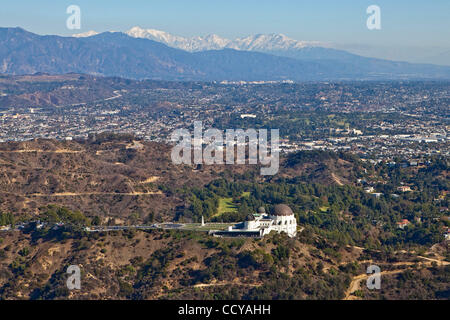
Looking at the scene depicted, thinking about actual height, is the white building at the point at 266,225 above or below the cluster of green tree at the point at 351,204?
above

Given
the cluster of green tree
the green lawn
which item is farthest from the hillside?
the green lawn

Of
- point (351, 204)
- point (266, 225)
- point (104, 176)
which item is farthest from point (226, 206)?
point (266, 225)

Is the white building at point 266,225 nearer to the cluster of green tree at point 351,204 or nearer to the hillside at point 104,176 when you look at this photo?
the cluster of green tree at point 351,204

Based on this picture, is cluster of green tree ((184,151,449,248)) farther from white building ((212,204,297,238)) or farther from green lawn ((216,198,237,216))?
white building ((212,204,297,238))

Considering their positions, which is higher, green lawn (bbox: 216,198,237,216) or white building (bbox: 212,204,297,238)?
white building (bbox: 212,204,297,238)

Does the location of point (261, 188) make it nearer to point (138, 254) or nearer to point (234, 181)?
point (234, 181)

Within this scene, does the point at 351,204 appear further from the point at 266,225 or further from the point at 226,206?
the point at 266,225

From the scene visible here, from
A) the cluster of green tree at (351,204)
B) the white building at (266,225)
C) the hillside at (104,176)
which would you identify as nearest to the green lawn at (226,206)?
the cluster of green tree at (351,204)

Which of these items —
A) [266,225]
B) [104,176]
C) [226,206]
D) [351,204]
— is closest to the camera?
[266,225]

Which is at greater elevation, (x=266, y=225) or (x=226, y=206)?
(x=266, y=225)
